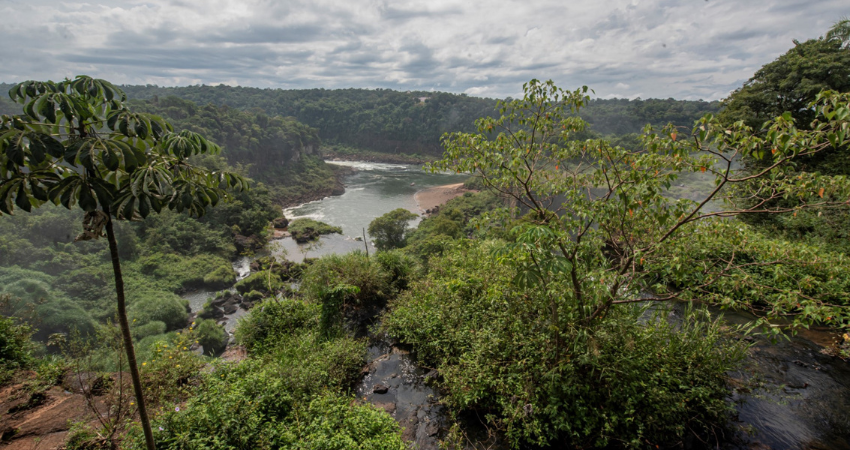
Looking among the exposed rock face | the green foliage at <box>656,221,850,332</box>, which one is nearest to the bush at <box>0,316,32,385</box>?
the exposed rock face

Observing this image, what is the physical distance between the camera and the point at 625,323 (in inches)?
183

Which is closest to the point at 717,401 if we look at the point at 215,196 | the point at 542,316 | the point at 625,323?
the point at 625,323

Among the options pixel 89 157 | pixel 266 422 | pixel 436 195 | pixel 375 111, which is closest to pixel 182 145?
pixel 89 157

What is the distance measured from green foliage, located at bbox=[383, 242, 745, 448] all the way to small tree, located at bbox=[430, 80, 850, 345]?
16.5 inches

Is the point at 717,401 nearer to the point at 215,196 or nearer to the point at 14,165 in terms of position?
the point at 215,196

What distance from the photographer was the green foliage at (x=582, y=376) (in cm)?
407

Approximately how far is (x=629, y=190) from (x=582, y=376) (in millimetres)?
2479

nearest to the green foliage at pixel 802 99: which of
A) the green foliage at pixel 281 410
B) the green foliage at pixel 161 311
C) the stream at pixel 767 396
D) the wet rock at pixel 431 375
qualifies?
the stream at pixel 767 396

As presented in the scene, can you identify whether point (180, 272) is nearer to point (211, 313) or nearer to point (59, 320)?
point (211, 313)

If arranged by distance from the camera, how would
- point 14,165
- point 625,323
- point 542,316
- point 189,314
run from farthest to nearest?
point 189,314
point 542,316
point 625,323
point 14,165

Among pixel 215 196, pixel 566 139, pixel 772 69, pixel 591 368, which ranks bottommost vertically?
pixel 591 368

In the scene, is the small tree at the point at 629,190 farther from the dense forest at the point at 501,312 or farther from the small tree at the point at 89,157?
the small tree at the point at 89,157

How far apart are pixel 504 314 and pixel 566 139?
2771 mm

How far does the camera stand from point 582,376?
4391 mm
